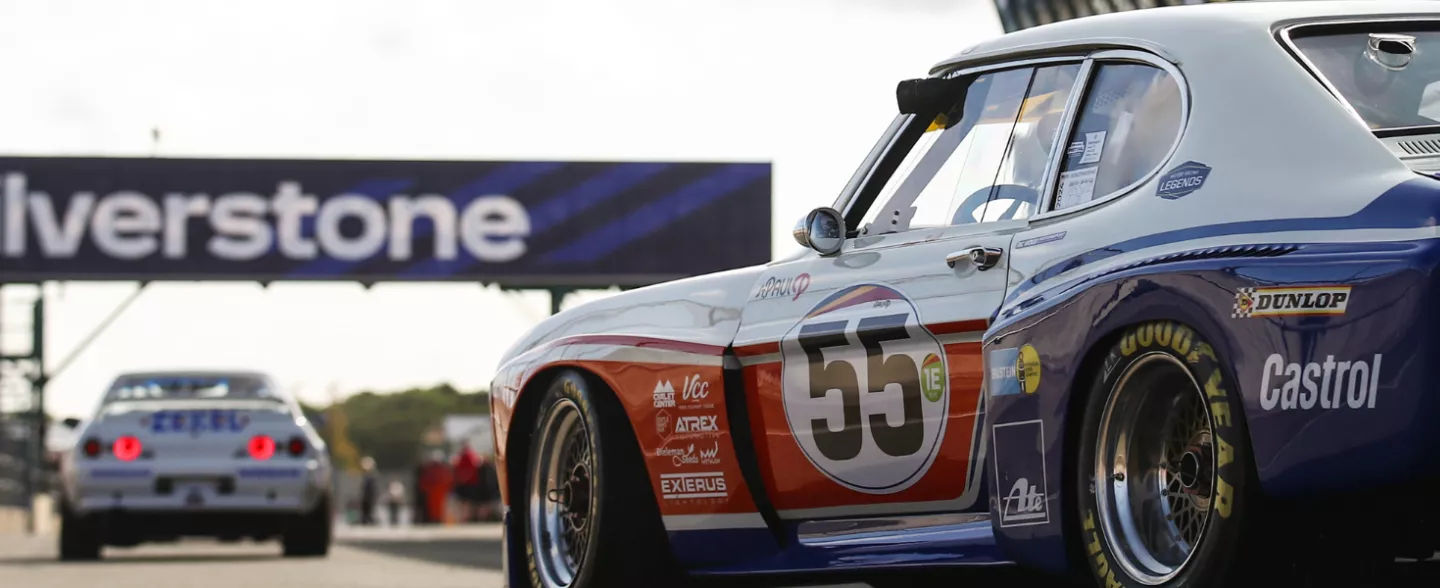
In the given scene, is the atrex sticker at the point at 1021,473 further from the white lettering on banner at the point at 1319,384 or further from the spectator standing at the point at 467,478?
the spectator standing at the point at 467,478

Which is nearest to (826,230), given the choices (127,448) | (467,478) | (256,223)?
(127,448)

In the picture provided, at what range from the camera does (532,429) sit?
24.8 ft

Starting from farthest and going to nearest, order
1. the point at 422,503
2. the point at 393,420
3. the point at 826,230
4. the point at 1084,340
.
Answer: the point at 393,420
the point at 422,503
the point at 826,230
the point at 1084,340

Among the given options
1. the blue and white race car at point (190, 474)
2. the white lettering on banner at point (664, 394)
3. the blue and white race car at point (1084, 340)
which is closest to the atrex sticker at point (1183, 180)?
the blue and white race car at point (1084, 340)

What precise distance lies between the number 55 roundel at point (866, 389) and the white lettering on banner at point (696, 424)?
14.4 inches

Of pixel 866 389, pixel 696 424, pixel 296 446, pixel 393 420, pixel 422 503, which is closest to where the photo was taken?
pixel 866 389

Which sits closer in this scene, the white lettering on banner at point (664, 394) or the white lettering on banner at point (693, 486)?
the white lettering on banner at point (693, 486)

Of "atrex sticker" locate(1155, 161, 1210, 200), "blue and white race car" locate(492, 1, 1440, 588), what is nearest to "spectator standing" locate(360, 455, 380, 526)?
"blue and white race car" locate(492, 1, 1440, 588)

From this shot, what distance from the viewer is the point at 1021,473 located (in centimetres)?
513

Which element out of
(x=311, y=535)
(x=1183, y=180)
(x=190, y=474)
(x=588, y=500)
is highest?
(x=1183, y=180)

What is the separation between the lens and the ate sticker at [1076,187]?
17.3ft

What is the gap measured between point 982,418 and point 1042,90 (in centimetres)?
78

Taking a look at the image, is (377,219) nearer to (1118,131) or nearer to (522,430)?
(522,430)

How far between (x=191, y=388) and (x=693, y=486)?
425 inches
